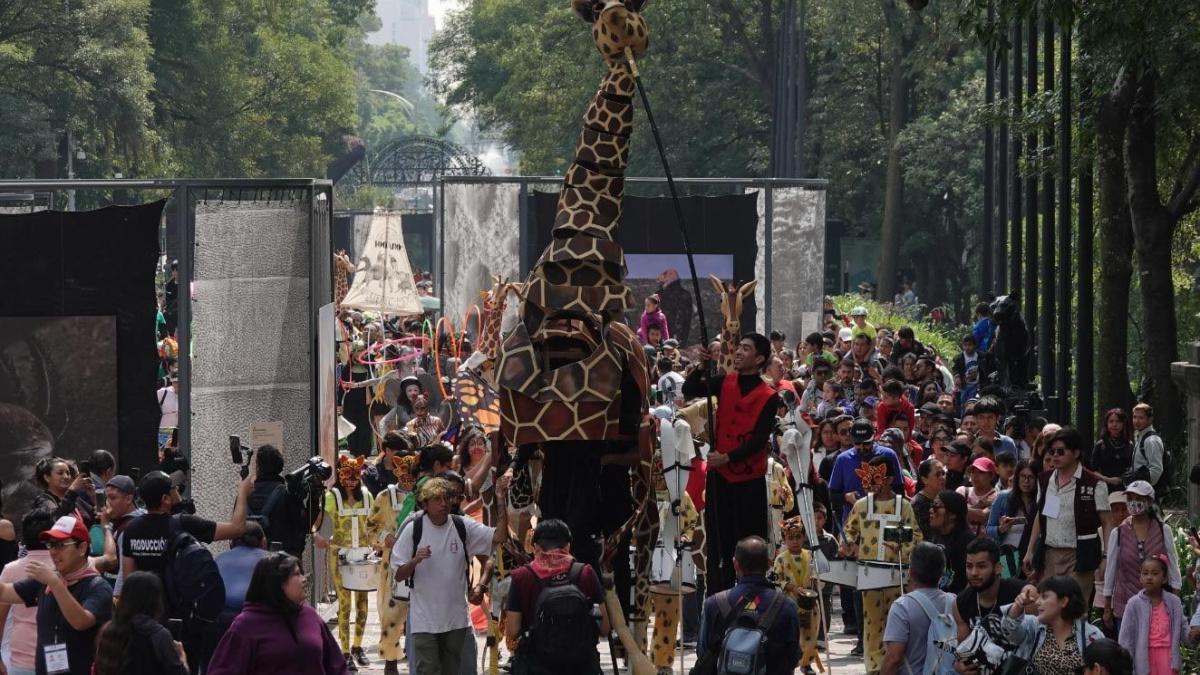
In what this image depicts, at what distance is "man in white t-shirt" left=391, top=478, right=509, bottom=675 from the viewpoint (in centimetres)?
1389

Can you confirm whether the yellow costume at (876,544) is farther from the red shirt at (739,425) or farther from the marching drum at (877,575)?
the red shirt at (739,425)

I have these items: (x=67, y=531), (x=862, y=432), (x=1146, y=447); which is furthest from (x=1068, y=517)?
(x=67, y=531)

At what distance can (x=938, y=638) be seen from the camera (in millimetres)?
11867

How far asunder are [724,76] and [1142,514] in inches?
1883

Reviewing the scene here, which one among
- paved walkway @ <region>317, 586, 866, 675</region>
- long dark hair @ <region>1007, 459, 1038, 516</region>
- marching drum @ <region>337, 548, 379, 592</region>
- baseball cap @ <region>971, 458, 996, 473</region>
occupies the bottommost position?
paved walkway @ <region>317, 586, 866, 675</region>

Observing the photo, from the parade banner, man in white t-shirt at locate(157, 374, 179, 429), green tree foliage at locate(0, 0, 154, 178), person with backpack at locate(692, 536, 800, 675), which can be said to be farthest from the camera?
green tree foliage at locate(0, 0, 154, 178)

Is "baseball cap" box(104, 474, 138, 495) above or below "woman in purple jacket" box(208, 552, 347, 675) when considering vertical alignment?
above

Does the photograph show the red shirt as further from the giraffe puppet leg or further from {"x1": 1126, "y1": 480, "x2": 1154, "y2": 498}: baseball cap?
{"x1": 1126, "y1": 480, "x2": 1154, "y2": 498}: baseball cap

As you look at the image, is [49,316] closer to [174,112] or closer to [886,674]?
[886,674]

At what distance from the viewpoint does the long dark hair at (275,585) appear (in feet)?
34.6

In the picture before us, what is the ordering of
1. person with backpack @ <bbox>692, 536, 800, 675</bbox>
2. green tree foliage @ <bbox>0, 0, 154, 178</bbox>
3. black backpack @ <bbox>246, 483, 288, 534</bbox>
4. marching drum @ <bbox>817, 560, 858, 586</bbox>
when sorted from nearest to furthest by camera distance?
1. person with backpack @ <bbox>692, 536, 800, 675</bbox>
2. black backpack @ <bbox>246, 483, 288, 534</bbox>
3. marching drum @ <bbox>817, 560, 858, 586</bbox>
4. green tree foliage @ <bbox>0, 0, 154, 178</bbox>

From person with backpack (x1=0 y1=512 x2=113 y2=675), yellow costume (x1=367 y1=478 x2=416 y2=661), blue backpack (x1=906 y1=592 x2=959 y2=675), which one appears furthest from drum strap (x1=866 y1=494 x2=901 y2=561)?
person with backpack (x1=0 y1=512 x2=113 y2=675)

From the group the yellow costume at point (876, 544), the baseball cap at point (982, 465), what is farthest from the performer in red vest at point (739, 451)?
the baseball cap at point (982, 465)

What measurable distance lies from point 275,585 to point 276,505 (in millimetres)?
4748
